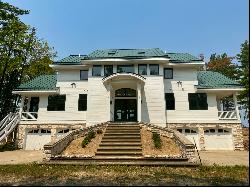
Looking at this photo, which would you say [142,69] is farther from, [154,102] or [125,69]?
[154,102]

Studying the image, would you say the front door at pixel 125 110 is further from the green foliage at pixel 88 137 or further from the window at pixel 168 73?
the green foliage at pixel 88 137

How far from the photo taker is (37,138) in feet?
77.2

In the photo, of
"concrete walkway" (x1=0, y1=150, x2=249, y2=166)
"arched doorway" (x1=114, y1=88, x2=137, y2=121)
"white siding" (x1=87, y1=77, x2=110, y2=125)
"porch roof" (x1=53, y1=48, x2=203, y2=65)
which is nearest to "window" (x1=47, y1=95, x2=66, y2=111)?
"white siding" (x1=87, y1=77, x2=110, y2=125)

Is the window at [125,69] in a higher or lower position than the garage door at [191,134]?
higher

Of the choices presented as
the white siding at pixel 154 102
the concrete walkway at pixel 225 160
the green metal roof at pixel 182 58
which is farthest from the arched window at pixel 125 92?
the concrete walkway at pixel 225 160

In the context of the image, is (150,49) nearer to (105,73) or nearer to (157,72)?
(157,72)

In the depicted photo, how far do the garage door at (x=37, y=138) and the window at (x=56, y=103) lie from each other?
2.19 meters

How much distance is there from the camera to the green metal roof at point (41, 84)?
24234mm

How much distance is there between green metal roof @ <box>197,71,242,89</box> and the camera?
76.1ft

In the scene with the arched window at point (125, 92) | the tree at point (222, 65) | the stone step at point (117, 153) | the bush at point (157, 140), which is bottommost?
the stone step at point (117, 153)

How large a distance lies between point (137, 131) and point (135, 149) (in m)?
3.69

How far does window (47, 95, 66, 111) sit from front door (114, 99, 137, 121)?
5137mm

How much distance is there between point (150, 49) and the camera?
1086 inches

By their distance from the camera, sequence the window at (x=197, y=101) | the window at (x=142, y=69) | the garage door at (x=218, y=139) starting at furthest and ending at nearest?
the window at (x=142, y=69), the window at (x=197, y=101), the garage door at (x=218, y=139)
